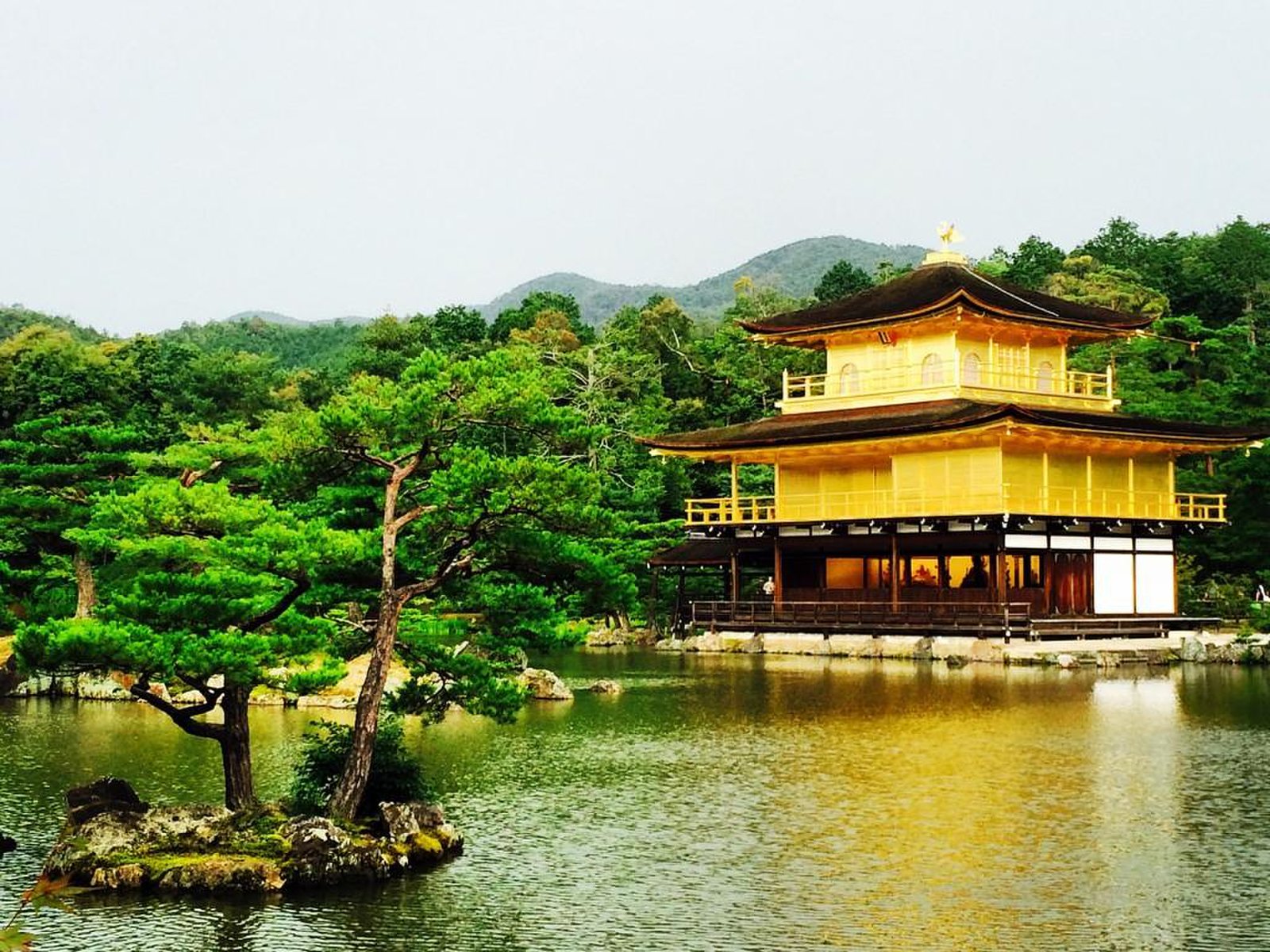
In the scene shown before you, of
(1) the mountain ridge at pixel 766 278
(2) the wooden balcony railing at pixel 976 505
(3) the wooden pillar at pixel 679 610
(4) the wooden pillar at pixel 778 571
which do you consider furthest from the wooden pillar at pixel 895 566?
(1) the mountain ridge at pixel 766 278

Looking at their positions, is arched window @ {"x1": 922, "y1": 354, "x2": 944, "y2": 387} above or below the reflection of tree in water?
above

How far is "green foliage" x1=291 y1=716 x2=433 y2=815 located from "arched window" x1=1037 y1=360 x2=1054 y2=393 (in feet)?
96.3

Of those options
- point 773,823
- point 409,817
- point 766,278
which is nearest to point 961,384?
point 773,823

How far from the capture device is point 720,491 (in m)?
50.6

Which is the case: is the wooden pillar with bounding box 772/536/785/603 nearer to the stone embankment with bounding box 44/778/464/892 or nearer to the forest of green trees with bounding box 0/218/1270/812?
the forest of green trees with bounding box 0/218/1270/812

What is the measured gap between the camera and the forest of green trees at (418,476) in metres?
13.4

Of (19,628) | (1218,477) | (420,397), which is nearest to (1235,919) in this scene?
(420,397)

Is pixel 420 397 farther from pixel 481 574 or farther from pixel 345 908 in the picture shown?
pixel 345 908

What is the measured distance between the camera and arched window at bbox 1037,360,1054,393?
40688 millimetres

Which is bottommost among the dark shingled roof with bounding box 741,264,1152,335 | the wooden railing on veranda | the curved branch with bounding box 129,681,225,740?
the wooden railing on veranda

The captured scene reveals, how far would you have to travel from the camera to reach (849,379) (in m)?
Answer: 41.9

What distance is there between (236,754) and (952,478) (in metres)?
26.0

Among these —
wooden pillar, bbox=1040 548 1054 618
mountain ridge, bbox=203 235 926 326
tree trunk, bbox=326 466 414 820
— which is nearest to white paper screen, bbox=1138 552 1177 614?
wooden pillar, bbox=1040 548 1054 618

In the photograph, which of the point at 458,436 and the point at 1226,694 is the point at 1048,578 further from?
the point at 458,436
